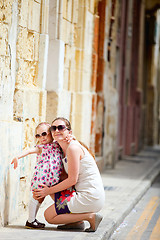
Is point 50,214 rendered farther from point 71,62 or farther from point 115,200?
point 71,62

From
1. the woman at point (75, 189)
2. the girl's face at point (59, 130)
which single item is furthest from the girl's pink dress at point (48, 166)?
the girl's face at point (59, 130)

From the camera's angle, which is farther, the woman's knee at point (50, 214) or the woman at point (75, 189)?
the woman's knee at point (50, 214)

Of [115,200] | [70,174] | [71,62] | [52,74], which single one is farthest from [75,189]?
[71,62]

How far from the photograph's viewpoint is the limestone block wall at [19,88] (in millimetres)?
7789

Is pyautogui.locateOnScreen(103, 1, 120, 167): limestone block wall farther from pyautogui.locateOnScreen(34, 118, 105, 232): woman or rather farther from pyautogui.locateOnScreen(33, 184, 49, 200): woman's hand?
pyautogui.locateOnScreen(33, 184, 49, 200): woman's hand

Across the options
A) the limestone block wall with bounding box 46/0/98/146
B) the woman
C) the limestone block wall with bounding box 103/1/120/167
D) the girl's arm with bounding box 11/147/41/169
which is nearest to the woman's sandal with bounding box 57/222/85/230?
the woman

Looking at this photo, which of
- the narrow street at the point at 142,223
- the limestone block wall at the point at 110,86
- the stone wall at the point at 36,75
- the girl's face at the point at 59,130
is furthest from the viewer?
the limestone block wall at the point at 110,86

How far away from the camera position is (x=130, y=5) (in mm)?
23062

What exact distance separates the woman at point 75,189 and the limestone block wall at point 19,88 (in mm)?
535

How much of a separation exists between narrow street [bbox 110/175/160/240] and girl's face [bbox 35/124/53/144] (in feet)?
4.79

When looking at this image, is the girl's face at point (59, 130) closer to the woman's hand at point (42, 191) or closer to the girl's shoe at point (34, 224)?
the woman's hand at point (42, 191)

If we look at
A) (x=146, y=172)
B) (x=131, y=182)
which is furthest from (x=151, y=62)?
(x=131, y=182)

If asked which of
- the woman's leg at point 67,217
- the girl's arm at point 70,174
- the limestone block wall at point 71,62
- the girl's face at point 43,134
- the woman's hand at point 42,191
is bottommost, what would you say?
the woman's leg at point 67,217

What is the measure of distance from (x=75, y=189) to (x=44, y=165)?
0.47 metres
